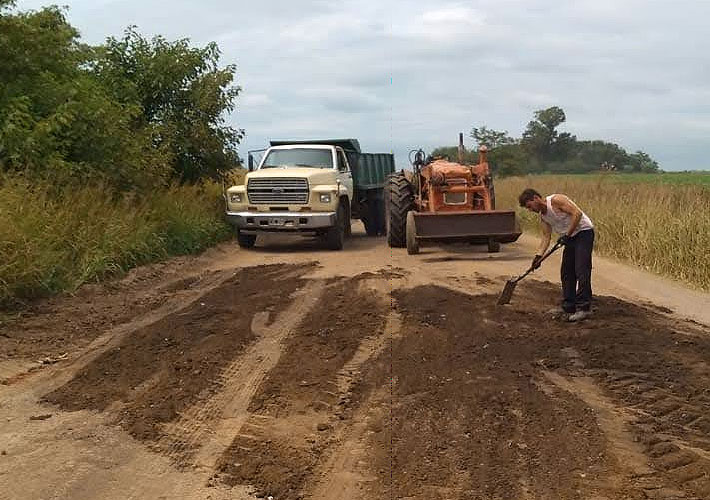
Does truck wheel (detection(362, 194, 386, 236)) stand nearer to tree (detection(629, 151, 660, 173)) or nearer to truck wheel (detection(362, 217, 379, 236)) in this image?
truck wheel (detection(362, 217, 379, 236))

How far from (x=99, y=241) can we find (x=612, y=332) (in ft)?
24.4

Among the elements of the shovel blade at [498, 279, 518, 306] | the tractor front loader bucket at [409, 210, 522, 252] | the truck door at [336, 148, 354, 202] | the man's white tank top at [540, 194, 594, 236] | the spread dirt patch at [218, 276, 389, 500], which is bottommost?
the spread dirt patch at [218, 276, 389, 500]

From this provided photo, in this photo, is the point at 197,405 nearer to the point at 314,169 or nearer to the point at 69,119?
the point at 69,119

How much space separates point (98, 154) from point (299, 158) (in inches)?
190

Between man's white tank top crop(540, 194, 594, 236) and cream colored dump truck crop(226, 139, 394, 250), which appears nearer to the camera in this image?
man's white tank top crop(540, 194, 594, 236)

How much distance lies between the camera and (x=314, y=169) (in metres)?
16.7

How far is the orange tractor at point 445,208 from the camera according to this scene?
14.0 m

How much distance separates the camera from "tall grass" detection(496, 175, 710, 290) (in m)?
12.6

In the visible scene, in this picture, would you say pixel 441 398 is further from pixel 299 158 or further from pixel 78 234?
pixel 299 158

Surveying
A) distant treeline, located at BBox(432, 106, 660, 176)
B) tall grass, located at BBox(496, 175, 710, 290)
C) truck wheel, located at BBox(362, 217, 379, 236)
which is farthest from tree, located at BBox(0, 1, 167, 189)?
distant treeline, located at BBox(432, 106, 660, 176)

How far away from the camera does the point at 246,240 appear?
1697 cm

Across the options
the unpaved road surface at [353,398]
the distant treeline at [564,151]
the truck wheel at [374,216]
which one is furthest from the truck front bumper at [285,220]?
the distant treeline at [564,151]

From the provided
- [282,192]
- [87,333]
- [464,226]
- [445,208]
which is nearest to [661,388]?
[87,333]

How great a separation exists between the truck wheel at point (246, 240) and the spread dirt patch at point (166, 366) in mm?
7098
